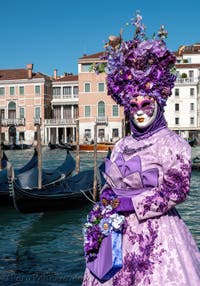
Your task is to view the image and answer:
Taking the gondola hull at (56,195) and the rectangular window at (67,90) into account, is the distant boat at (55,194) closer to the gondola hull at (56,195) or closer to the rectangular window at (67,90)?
the gondola hull at (56,195)

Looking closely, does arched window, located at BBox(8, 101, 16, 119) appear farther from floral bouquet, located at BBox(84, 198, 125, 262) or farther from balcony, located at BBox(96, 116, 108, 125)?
floral bouquet, located at BBox(84, 198, 125, 262)

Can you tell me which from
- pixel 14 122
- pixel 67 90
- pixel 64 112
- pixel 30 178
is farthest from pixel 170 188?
pixel 14 122

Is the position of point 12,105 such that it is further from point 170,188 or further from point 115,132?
point 170,188

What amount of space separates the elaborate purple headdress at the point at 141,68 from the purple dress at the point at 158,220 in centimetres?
19

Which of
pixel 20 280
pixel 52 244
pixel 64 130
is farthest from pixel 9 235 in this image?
pixel 64 130

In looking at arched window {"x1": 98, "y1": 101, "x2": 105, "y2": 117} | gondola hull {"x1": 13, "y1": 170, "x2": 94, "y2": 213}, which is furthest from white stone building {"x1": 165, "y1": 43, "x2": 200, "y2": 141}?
gondola hull {"x1": 13, "y1": 170, "x2": 94, "y2": 213}

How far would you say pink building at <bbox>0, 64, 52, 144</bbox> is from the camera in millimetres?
32719

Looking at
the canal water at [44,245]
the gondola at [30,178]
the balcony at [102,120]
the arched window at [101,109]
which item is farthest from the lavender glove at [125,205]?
the arched window at [101,109]

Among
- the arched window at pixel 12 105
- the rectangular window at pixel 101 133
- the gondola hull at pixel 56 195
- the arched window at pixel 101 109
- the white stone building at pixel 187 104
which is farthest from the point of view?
the arched window at pixel 12 105

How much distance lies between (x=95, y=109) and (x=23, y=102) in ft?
18.5

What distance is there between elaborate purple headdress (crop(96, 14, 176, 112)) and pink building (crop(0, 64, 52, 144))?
3086cm

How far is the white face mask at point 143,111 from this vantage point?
5.74 ft

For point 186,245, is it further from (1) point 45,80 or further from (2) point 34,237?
(1) point 45,80

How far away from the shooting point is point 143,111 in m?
1.75
